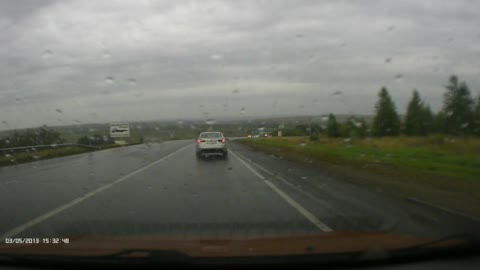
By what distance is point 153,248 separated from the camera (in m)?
4.21

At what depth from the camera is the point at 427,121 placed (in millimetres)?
29734

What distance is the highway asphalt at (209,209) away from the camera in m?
7.15

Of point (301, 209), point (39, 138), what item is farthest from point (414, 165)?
point (39, 138)

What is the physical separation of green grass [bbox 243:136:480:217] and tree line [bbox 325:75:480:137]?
931 mm

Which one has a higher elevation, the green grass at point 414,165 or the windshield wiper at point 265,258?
the windshield wiper at point 265,258

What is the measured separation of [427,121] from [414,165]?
44.0ft

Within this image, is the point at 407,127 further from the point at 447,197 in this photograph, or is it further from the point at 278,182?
the point at 447,197

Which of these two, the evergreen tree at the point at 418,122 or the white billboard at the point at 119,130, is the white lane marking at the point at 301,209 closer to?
the evergreen tree at the point at 418,122

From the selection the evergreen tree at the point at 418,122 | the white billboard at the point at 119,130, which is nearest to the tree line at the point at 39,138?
the white billboard at the point at 119,130

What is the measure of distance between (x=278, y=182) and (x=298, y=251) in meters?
9.84

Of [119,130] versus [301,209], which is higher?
[119,130]

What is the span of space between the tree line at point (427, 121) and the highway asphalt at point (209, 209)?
14.3 metres

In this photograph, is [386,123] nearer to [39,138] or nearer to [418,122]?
[418,122]

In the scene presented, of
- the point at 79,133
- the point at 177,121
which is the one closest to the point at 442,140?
the point at 177,121
